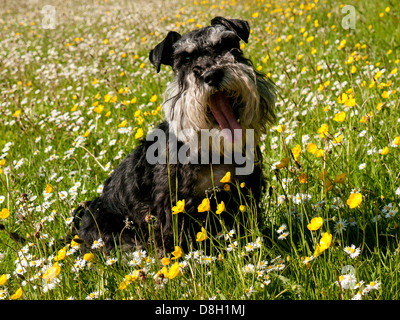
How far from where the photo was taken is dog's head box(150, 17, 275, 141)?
10.7 ft

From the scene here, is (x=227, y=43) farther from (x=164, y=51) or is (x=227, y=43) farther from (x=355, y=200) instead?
(x=355, y=200)

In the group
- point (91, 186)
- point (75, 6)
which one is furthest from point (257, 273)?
point (75, 6)

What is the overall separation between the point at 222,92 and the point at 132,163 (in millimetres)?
1200

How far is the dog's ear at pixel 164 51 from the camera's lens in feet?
12.4

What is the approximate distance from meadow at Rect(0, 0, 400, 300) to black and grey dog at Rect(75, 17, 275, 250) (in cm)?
21

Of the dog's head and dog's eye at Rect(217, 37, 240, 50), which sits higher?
dog's eye at Rect(217, 37, 240, 50)

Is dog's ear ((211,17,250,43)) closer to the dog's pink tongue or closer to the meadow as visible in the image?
the meadow

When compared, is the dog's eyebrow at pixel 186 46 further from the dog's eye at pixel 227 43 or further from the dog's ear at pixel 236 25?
the dog's ear at pixel 236 25

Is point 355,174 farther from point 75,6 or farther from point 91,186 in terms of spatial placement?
point 75,6

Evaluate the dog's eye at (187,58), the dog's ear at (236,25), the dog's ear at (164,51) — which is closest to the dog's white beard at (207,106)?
the dog's eye at (187,58)

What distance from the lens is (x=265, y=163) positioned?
3.87 metres

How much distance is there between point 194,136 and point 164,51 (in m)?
0.90

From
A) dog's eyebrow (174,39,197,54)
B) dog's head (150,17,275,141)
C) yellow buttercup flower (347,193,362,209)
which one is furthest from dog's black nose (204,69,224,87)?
yellow buttercup flower (347,193,362,209)
